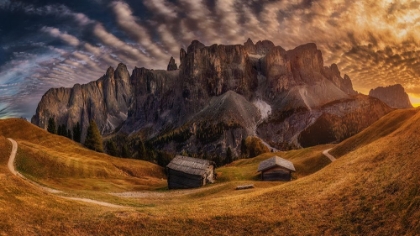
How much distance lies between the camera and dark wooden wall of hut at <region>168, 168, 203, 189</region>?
7471 cm

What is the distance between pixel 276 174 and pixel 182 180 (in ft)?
81.5

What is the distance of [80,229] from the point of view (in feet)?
71.2

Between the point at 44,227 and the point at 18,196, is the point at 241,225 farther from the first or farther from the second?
the point at 18,196

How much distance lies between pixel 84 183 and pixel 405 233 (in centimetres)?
6231

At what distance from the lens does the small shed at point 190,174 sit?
7461 cm

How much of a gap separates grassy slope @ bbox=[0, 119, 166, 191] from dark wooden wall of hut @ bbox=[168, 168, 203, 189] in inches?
183

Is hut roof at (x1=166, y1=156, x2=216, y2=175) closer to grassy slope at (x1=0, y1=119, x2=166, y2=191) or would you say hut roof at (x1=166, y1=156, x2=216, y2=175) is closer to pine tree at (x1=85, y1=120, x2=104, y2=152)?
grassy slope at (x1=0, y1=119, x2=166, y2=191)

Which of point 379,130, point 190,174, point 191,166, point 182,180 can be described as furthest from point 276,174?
point 379,130

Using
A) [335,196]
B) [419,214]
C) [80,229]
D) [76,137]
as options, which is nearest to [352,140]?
[335,196]

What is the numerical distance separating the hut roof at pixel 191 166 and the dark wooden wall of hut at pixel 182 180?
3.56 feet

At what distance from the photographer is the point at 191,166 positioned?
255 ft

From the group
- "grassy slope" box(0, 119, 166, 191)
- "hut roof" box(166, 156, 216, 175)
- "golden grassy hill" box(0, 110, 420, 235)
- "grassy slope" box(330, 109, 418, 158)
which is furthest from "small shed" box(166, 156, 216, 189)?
"golden grassy hill" box(0, 110, 420, 235)

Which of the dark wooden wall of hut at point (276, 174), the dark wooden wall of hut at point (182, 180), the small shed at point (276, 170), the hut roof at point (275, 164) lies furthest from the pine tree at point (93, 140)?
the dark wooden wall of hut at point (276, 174)

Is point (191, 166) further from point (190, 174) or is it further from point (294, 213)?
point (294, 213)
